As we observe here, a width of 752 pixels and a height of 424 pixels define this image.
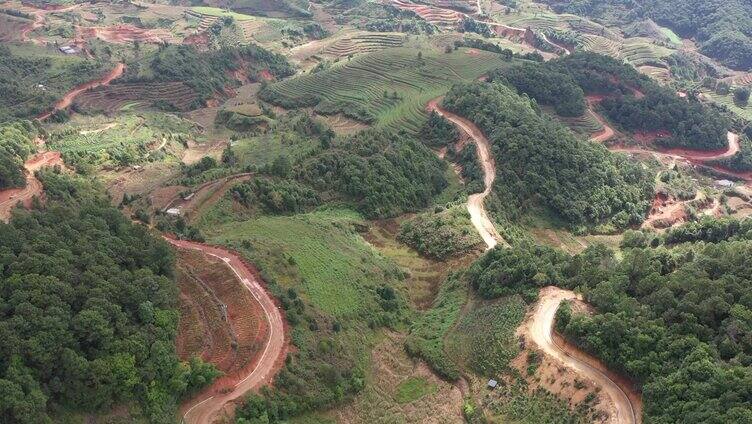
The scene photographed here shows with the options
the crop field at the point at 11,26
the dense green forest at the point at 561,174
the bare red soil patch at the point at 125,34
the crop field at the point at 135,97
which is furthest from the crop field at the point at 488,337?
the crop field at the point at 11,26

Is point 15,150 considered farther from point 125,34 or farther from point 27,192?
point 125,34

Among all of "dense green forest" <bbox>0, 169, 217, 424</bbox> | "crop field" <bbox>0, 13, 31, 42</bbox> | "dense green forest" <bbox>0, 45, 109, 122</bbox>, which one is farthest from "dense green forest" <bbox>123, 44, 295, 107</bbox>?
"dense green forest" <bbox>0, 169, 217, 424</bbox>

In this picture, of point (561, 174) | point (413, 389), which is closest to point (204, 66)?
point (561, 174)

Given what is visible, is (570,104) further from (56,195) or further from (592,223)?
(56,195)

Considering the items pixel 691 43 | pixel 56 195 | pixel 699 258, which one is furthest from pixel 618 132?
pixel 691 43

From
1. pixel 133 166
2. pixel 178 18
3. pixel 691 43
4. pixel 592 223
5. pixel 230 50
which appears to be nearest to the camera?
pixel 592 223

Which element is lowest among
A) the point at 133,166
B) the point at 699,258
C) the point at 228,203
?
the point at 133,166

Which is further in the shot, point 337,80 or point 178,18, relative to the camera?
point 178,18

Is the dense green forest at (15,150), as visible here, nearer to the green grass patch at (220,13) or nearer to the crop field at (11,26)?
the crop field at (11,26)
